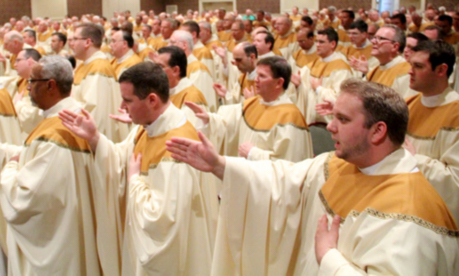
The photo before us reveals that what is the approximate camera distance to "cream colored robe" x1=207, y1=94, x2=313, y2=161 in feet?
13.4

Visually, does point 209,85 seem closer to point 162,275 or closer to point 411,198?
point 162,275

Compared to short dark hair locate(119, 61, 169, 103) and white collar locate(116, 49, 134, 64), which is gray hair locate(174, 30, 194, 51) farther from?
short dark hair locate(119, 61, 169, 103)

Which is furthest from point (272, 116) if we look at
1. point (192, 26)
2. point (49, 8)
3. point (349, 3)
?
point (49, 8)

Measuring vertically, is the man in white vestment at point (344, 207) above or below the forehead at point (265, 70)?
below

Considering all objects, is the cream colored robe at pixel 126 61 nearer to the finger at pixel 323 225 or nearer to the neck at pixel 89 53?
the neck at pixel 89 53

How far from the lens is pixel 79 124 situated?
3.06 meters

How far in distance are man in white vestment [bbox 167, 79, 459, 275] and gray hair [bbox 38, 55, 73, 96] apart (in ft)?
4.63

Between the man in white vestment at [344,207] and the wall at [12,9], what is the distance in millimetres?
21658

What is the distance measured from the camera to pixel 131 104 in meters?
3.12

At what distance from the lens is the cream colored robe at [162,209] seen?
9.62 ft

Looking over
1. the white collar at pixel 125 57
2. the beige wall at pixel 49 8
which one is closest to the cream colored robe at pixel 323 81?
the white collar at pixel 125 57

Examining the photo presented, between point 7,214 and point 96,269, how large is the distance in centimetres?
68

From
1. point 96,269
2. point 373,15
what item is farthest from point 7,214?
point 373,15

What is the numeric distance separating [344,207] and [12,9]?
22.4m
